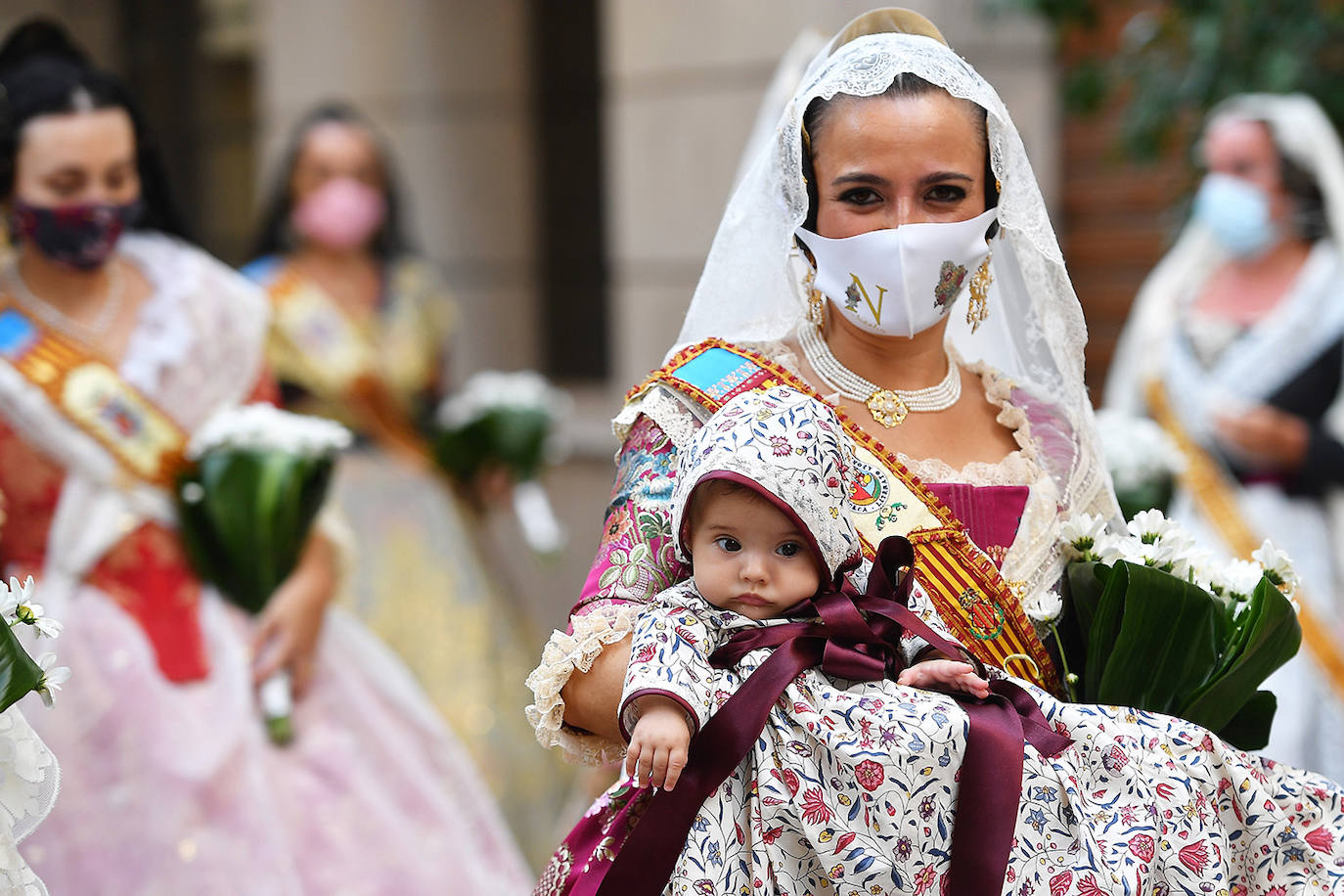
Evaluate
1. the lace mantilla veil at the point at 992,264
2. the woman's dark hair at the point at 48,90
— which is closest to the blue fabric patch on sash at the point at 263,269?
the woman's dark hair at the point at 48,90

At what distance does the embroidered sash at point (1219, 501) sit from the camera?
5.07m

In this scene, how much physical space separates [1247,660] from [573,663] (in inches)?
40.5

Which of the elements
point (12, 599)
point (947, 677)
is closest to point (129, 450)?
point (12, 599)

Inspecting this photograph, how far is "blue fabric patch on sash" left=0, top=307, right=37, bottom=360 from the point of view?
3.89 metres

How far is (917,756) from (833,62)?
3.39ft

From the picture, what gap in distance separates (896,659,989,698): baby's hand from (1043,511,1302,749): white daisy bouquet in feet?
1.09

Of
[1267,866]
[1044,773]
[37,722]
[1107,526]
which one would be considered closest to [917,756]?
[1044,773]

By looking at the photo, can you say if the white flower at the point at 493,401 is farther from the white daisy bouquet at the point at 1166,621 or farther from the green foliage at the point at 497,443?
the white daisy bouquet at the point at 1166,621

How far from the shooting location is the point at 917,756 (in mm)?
1976

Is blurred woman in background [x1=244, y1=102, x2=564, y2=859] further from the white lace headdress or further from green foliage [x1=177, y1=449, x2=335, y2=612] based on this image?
the white lace headdress

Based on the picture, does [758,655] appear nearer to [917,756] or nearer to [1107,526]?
[917,756]

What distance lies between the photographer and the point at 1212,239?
5.66m

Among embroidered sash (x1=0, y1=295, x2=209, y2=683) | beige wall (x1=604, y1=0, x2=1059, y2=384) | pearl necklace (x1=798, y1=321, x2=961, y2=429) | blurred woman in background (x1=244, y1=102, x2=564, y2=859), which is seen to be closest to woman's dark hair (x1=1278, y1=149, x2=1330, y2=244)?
beige wall (x1=604, y1=0, x2=1059, y2=384)

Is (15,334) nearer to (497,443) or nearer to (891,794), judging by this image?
(497,443)
